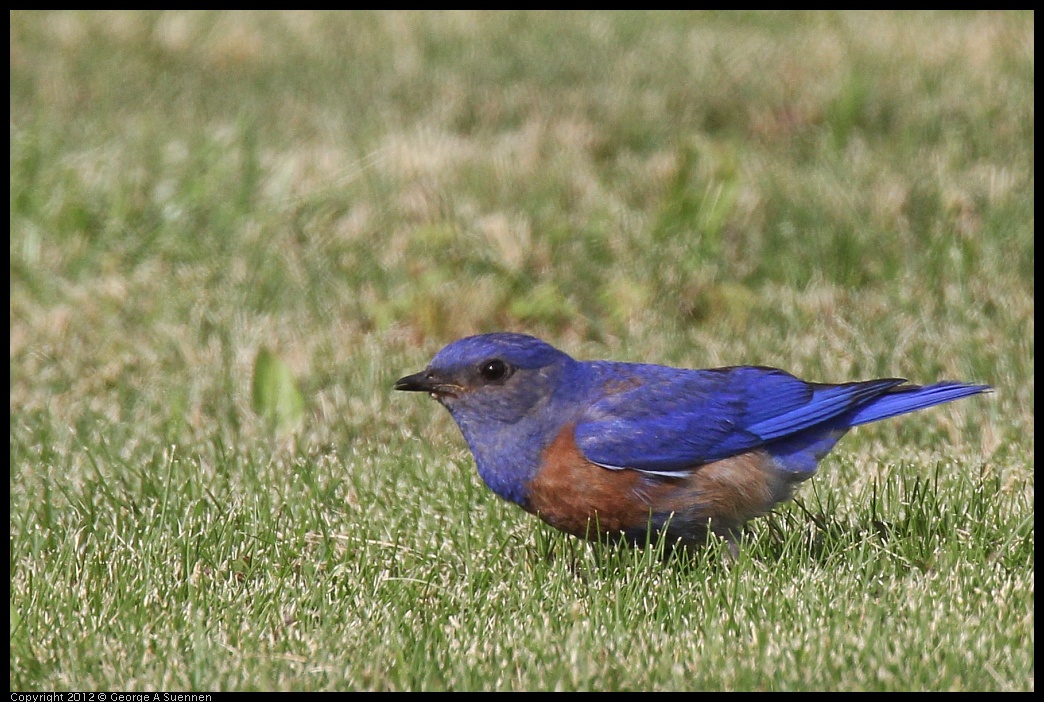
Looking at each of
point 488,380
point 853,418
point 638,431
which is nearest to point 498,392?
point 488,380

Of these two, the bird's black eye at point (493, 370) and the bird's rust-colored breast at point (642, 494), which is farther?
the bird's black eye at point (493, 370)

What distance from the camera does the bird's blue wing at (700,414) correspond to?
4566mm

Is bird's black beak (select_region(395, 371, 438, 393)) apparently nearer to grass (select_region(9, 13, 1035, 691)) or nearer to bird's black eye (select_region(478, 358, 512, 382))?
bird's black eye (select_region(478, 358, 512, 382))

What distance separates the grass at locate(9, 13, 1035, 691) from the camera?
397cm

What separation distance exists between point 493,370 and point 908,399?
1357 millimetres

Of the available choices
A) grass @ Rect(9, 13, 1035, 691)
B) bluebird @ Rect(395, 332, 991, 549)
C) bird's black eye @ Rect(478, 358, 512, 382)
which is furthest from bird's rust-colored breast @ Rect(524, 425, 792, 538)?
bird's black eye @ Rect(478, 358, 512, 382)

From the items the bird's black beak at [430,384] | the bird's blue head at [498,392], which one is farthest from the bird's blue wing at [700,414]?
the bird's black beak at [430,384]

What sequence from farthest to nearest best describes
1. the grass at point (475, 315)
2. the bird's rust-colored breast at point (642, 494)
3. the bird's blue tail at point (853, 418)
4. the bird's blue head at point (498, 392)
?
the bird's blue tail at point (853, 418) → the bird's blue head at point (498, 392) → the bird's rust-colored breast at point (642, 494) → the grass at point (475, 315)

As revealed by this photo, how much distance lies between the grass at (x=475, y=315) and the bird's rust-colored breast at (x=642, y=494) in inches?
4.7

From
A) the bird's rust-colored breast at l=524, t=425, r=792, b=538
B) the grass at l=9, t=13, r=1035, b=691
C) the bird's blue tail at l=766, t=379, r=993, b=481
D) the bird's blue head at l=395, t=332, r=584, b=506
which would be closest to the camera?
the grass at l=9, t=13, r=1035, b=691

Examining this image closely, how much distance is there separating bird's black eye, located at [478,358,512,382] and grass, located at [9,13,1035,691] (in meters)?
0.51

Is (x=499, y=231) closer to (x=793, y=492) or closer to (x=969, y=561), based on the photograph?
(x=793, y=492)

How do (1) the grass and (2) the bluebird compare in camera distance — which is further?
(2) the bluebird

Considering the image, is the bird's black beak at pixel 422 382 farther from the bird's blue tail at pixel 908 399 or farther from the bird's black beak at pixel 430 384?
the bird's blue tail at pixel 908 399
